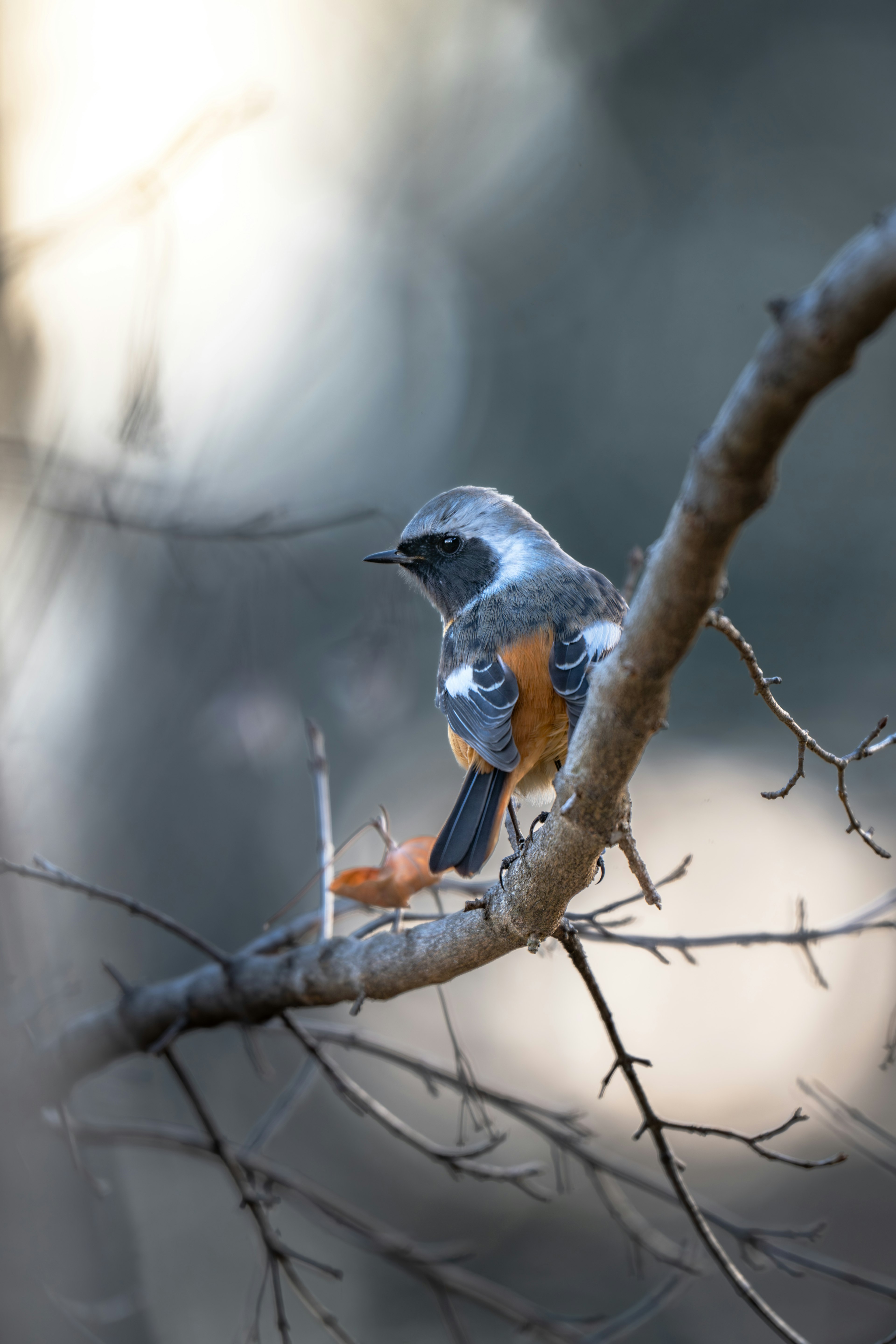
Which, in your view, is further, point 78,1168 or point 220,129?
point 220,129

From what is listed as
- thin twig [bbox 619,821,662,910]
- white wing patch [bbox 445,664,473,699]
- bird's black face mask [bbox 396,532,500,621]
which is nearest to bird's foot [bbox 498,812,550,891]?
thin twig [bbox 619,821,662,910]

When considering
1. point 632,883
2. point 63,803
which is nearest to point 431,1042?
point 632,883

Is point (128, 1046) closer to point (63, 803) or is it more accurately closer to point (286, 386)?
point (63, 803)

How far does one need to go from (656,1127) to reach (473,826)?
67cm

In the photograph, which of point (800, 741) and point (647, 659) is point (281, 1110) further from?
point (647, 659)

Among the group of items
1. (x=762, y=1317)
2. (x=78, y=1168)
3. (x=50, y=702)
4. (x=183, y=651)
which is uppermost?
(x=183, y=651)

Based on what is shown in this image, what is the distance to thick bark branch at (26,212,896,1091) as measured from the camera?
0.80 m

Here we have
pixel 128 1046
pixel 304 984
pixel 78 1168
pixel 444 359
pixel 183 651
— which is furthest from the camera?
pixel 444 359

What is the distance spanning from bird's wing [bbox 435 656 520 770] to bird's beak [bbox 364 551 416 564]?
1.80 feet

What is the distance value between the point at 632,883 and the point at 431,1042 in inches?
157

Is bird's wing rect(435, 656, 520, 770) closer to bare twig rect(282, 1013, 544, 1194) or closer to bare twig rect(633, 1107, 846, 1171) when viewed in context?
bare twig rect(633, 1107, 846, 1171)

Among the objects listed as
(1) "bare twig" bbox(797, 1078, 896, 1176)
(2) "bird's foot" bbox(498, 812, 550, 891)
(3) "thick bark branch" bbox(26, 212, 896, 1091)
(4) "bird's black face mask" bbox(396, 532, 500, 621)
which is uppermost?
(4) "bird's black face mask" bbox(396, 532, 500, 621)

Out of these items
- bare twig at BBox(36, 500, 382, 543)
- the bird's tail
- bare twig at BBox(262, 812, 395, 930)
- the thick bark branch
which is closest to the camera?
the thick bark branch

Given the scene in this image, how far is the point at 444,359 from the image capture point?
8305 millimetres
